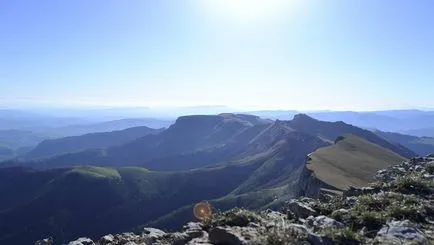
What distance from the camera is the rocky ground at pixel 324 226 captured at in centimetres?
850

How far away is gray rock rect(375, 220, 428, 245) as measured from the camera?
8.56 m

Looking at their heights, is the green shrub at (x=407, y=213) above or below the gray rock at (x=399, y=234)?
below

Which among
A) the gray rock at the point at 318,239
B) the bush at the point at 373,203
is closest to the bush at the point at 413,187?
the bush at the point at 373,203

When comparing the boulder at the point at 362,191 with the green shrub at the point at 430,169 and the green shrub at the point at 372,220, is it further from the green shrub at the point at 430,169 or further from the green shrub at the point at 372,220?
the green shrub at the point at 372,220

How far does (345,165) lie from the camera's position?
72.9m

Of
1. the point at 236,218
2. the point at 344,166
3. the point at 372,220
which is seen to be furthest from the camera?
the point at 344,166

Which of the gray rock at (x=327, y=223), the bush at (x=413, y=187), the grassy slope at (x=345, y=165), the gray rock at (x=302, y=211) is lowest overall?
the grassy slope at (x=345, y=165)

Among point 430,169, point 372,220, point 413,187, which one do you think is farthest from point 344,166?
point 372,220

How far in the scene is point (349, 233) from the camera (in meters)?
8.78

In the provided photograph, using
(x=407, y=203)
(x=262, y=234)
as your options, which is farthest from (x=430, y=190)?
(x=262, y=234)

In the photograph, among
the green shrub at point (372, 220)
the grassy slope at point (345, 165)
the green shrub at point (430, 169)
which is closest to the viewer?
the green shrub at point (372, 220)

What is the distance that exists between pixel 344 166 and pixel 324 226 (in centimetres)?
6493

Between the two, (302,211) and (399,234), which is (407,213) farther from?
(302,211)

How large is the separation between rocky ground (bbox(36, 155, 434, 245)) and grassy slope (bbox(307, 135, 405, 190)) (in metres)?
40.3
